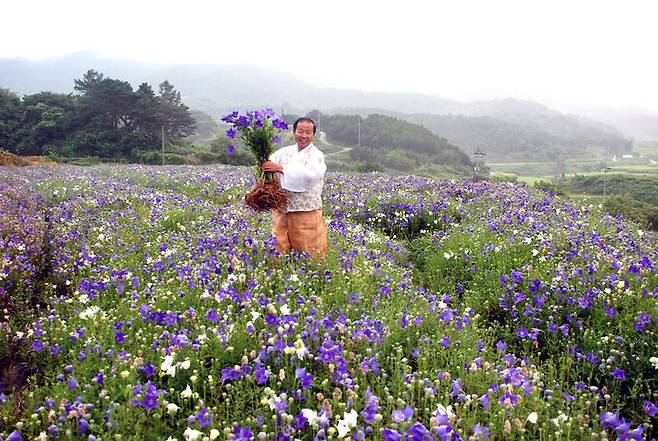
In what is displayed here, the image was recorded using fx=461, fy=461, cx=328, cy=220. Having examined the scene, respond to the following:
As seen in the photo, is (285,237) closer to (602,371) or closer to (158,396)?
(158,396)

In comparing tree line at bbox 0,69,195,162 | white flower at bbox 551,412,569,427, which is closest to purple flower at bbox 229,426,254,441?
white flower at bbox 551,412,569,427

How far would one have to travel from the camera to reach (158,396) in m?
3.01

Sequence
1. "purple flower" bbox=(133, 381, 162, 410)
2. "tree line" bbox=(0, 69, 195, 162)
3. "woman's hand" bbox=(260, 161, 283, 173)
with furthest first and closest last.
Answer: "tree line" bbox=(0, 69, 195, 162), "woman's hand" bbox=(260, 161, 283, 173), "purple flower" bbox=(133, 381, 162, 410)

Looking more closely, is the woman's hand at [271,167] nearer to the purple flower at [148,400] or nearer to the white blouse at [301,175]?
the white blouse at [301,175]

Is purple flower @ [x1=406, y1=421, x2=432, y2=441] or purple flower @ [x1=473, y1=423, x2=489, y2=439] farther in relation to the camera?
purple flower @ [x1=473, y1=423, x2=489, y2=439]

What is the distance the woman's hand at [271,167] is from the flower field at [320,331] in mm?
1125

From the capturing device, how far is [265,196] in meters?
5.79

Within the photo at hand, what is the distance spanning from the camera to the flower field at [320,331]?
2.98m

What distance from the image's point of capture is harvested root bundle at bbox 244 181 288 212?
5.78 metres

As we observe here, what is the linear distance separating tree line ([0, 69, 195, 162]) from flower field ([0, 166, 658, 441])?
3501cm

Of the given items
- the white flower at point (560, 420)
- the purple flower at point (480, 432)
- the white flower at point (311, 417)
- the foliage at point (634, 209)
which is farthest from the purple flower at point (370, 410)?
the foliage at point (634, 209)

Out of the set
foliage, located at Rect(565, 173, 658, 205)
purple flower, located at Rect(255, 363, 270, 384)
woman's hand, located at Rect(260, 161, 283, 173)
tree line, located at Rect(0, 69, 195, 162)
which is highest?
tree line, located at Rect(0, 69, 195, 162)

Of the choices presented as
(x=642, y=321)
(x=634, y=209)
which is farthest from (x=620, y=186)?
(x=642, y=321)

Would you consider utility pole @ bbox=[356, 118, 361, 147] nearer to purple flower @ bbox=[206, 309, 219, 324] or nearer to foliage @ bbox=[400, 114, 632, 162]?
foliage @ bbox=[400, 114, 632, 162]
